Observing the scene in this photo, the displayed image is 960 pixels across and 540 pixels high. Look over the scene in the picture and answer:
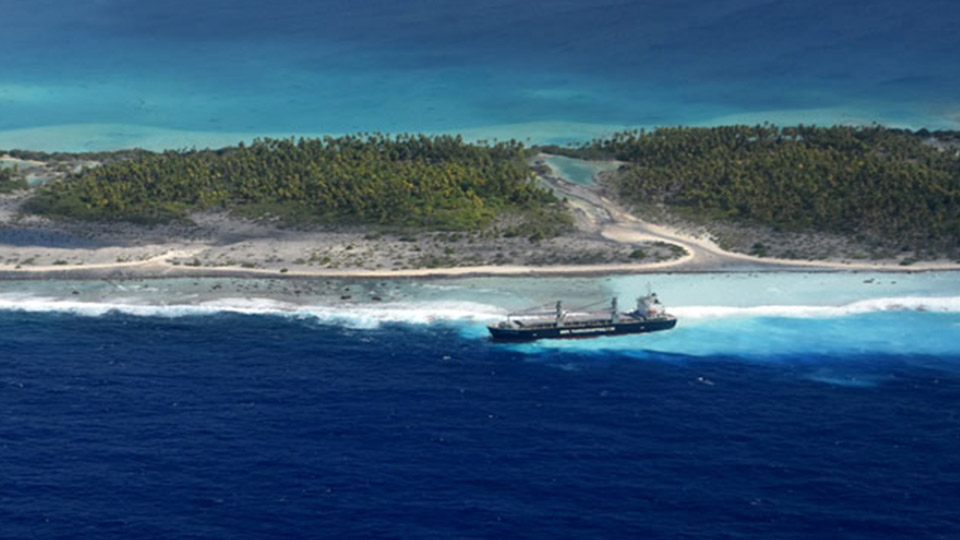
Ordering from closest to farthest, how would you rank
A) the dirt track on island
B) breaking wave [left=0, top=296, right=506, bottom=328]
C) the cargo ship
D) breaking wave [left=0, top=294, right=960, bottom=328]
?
the cargo ship, breaking wave [left=0, top=296, right=506, bottom=328], breaking wave [left=0, top=294, right=960, bottom=328], the dirt track on island

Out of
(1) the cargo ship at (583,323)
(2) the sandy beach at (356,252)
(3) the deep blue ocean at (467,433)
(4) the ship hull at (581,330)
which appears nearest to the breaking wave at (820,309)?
(3) the deep blue ocean at (467,433)

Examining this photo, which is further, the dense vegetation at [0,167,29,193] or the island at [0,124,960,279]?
the dense vegetation at [0,167,29,193]

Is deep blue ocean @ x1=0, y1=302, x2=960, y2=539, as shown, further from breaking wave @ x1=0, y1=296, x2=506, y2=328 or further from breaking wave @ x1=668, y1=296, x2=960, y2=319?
breaking wave @ x1=668, y1=296, x2=960, y2=319

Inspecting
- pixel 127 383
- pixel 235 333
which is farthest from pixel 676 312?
pixel 127 383

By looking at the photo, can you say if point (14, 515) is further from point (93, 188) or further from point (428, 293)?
point (93, 188)

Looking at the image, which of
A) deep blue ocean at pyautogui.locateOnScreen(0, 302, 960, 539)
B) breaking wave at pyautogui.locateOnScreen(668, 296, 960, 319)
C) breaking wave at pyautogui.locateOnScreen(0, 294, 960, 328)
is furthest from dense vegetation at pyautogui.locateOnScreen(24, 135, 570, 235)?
deep blue ocean at pyautogui.locateOnScreen(0, 302, 960, 539)

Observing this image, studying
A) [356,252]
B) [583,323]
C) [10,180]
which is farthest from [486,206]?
[10,180]
